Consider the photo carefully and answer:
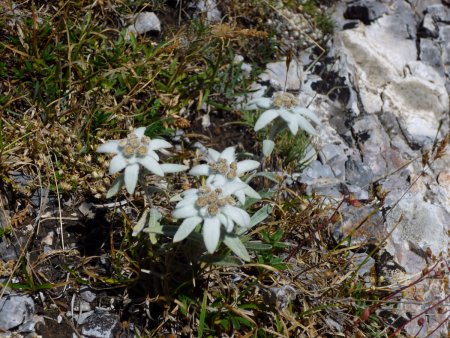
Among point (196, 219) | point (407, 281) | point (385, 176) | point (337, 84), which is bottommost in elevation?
point (407, 281)

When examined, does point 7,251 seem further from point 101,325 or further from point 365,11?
point 365,11

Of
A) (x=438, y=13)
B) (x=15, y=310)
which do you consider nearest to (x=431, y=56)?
(x=438, y=13)

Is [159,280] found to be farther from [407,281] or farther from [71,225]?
[407,281]

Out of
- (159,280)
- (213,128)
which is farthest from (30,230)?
(213,128)

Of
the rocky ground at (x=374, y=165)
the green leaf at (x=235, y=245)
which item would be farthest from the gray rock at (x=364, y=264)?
the green leaf at (x=235, y=245)

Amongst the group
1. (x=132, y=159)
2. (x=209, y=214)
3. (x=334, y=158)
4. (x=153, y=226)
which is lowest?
(x=334, y=158)
